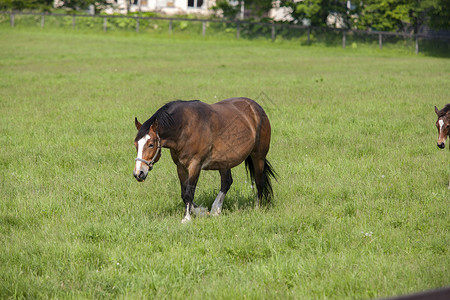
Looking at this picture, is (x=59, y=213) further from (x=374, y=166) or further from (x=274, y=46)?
(x=274, y=46)

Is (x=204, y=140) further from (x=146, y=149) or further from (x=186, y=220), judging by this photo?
(x=186, y=220)

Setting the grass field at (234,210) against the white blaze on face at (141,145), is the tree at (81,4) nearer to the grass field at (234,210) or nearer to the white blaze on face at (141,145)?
the grass field at (234,210)

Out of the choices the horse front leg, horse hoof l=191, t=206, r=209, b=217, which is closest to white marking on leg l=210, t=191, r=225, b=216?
horse hoof l=191, t=206, r=209, b=217

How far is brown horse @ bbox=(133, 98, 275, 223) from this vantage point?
20.5ft

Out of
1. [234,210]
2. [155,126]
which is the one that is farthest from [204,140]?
[234,210]

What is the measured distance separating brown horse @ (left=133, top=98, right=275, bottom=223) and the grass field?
562mm

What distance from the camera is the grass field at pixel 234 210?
199 inches

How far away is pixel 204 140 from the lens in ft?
22.2

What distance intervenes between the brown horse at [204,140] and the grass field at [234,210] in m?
0.56

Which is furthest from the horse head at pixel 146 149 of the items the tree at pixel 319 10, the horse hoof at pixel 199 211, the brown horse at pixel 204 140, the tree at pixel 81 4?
the tree at pixel 81 4

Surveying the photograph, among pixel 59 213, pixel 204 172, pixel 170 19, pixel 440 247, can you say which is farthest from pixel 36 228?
pixel 170 19

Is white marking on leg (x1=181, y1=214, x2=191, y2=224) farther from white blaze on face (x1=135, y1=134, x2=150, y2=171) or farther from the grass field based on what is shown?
white blaze on face (x1=135, y1=134, x2=150, y2=171)

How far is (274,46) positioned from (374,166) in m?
39.5

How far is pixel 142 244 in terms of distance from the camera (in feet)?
19.6
